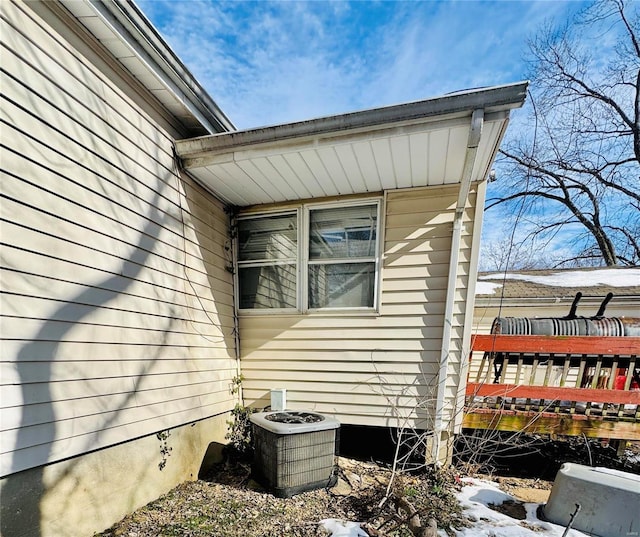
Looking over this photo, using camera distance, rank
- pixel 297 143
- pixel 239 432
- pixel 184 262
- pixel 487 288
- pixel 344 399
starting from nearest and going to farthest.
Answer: pixel 297 143 → pixel 184 262 → pixel 344 399 → pixel 239 432 → pixel 487 288

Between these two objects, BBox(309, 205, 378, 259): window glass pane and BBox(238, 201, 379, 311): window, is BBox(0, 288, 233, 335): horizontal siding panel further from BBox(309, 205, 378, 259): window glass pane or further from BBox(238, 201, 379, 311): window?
BBox(309, 205, 378, 259): window glass pane

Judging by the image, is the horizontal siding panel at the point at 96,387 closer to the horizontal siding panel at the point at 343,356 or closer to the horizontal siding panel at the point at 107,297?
the horizontal siding panel at the point at 107,297

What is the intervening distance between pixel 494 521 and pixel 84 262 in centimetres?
387

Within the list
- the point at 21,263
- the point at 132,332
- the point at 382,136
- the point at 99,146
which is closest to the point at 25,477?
the point at 132,332

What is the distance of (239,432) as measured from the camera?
12.9 feet

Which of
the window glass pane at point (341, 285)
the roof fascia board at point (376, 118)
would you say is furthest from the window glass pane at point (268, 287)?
the roof fascia board at point (376, 118)

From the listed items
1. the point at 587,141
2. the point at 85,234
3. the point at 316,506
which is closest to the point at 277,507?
the point at 316,506

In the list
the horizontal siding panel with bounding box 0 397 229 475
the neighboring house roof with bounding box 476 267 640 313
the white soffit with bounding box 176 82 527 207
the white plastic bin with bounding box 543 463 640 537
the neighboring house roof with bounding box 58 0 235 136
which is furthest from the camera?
the neighboring house roof with bounding box 476 267 640 313

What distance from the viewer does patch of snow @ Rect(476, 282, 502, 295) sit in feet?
24.1

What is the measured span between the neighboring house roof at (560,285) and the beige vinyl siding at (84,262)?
576 cm

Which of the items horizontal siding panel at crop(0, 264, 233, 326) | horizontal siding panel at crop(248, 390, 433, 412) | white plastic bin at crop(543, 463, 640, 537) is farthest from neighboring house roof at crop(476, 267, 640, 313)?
horizontal siding panel at crop(0, 264, 233, 326)

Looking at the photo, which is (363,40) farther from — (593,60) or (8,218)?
(593,60)

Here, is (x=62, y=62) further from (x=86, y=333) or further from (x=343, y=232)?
(x=343, y=232)

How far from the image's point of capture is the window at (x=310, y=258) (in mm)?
3896
